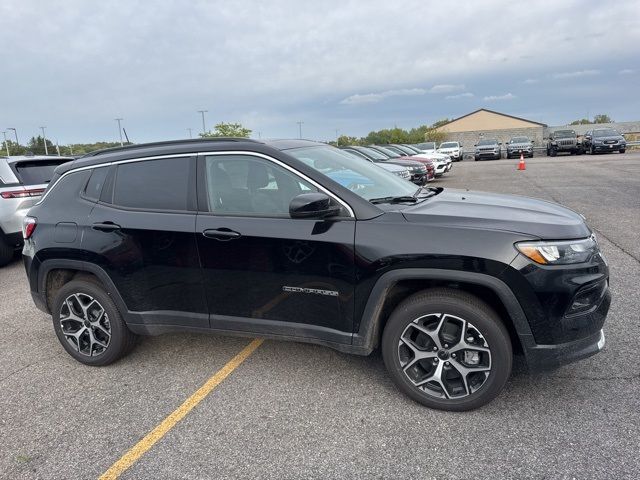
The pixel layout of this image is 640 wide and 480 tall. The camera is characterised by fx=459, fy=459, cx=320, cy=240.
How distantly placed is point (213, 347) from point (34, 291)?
5.41 feet

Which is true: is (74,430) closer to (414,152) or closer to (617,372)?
(617,372)

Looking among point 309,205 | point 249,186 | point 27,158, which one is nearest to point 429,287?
point 309,205

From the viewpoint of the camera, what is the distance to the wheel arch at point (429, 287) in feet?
8.96

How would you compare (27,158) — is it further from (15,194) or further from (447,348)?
(447,348)

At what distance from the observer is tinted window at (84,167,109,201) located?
3.79m

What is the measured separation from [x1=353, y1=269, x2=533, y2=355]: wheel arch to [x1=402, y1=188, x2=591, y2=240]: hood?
12.7 inches

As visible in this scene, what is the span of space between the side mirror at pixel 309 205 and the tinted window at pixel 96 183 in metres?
1.84

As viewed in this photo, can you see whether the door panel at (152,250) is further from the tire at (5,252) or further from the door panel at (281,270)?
the tire at (5,252)

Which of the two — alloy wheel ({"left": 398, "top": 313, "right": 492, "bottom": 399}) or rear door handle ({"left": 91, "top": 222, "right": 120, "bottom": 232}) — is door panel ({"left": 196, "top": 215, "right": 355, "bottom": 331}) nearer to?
alloy wheel ({"left": 398, "top": 313, "right": 492, "bottom": 399})

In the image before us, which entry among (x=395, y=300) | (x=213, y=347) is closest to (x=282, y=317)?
(x=395, y=300)

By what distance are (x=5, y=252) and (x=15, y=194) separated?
0.96 metres

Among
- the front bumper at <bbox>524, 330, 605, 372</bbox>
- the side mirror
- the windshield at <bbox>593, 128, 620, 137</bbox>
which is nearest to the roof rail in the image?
the side mirror

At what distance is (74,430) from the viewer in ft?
9.82

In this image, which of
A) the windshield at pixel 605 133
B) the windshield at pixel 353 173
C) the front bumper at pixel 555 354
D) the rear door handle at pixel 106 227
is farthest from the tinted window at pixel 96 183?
the windshield at pixel 605 133
